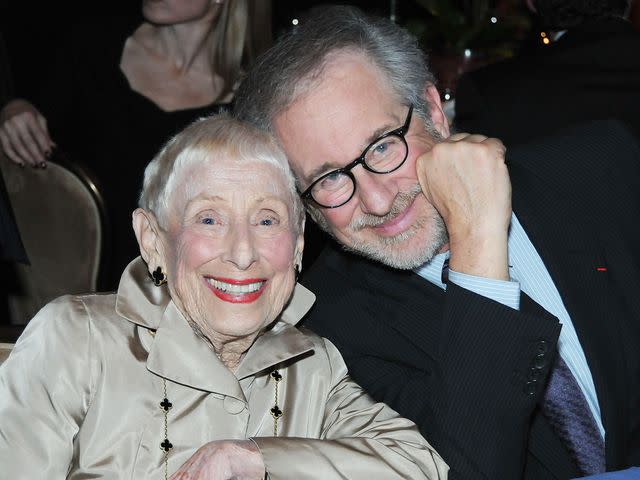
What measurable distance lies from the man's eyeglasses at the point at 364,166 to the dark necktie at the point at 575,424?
59cm

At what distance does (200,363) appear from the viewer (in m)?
1.97

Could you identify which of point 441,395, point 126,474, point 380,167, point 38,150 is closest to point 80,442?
point 126,474

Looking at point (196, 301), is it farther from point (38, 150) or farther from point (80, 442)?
point (38, 150)

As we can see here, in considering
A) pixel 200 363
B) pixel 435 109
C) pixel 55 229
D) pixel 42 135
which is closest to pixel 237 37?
pixel 42 135

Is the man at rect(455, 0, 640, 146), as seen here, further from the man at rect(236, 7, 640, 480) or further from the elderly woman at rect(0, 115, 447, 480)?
the elderly woman at rect(0, 115, 447, 480)

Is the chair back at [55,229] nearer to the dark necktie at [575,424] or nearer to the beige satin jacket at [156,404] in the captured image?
the beige satin jacket at [156,404]

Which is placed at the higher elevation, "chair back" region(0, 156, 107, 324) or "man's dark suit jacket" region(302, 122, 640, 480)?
"man's dark suit jacket" region(302, 122, 640, 480)

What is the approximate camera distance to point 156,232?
2043 mm

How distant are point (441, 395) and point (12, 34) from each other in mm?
3331

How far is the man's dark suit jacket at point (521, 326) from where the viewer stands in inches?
75.1

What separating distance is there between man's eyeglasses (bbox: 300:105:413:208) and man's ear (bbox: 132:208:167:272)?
1.22ft

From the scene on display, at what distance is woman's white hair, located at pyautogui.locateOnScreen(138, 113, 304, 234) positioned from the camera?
1980 millimetres

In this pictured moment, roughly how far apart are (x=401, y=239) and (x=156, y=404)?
0.66 meters

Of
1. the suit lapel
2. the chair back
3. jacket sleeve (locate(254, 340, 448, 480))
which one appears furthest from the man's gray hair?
the chair back
